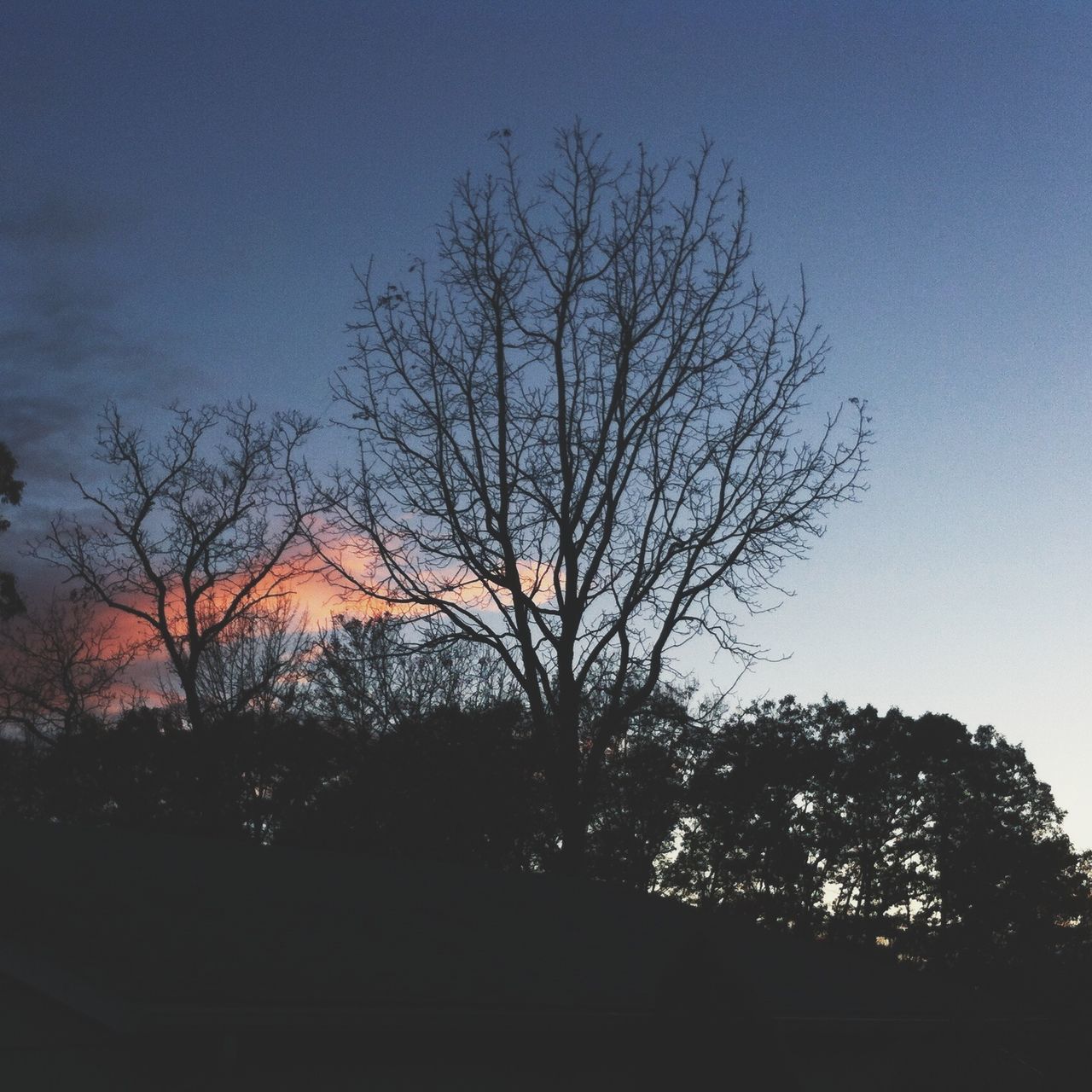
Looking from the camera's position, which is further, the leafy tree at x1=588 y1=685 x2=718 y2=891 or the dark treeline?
the leafy tree at x1=588 y1=685 x2=718 y2=891

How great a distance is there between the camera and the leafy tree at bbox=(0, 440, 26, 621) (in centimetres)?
2948

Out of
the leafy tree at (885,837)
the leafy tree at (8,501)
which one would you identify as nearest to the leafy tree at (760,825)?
the leafy tree at (885,837)

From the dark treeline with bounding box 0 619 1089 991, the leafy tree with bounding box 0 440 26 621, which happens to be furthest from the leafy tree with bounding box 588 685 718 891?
the leafy tree with bounding box 0 440 26 621

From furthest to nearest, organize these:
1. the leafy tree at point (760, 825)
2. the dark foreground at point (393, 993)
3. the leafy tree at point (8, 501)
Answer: the leafy tree at point (760, 825) → the leafy tree at point (8, 501) → the dark foreground at point (393, 993)

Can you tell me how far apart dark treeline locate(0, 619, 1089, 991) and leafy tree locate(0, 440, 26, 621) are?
3660 millimetres

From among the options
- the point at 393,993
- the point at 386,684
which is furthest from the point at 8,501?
the point at 393,993

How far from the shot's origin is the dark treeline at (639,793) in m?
29.7

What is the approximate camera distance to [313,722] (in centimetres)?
3362

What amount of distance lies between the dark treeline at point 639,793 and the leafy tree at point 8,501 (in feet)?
12.0

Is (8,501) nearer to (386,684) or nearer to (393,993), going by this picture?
(386,684)

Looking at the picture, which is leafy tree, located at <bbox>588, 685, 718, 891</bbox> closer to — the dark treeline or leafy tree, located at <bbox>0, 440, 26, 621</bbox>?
the dark treeline

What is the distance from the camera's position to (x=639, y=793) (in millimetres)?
34219

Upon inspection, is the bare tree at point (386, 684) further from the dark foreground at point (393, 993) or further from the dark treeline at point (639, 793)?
the dark foreground at point (393, 993)

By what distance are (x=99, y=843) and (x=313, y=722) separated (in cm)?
2279
